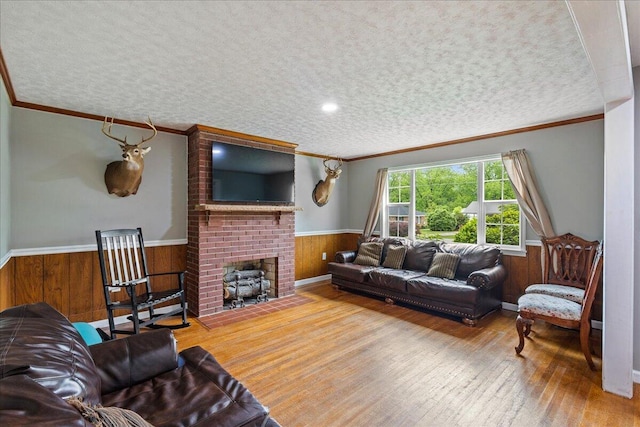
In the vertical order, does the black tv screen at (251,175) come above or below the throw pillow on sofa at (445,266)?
above

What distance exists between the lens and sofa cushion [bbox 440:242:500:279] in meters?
4.04

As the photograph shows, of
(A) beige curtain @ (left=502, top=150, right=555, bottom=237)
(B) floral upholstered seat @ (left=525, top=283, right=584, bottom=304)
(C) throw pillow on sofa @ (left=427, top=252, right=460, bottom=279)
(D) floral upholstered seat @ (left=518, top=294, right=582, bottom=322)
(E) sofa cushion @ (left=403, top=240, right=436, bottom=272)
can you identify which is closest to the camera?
(D) floral upholstered seat @ (left=518, top=294, right=582, bottom=322)

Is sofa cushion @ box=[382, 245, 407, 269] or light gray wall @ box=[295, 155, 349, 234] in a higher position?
light gray wall @ box=[295, 155, 349, 234]

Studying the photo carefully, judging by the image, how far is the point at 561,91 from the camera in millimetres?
2766

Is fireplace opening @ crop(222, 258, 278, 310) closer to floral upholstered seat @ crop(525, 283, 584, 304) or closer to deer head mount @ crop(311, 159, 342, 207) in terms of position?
deer head mount @ crop(311, 159, 342, 207)

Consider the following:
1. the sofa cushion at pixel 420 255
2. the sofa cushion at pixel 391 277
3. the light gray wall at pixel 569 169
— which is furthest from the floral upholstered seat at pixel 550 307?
the sofa cushion at pixel 420 255

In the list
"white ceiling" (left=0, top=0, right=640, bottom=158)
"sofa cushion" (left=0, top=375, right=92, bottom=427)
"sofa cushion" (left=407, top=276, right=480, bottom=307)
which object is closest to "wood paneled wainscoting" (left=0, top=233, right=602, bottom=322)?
"sofa cushion" (left=407, top=276, right=480, bottom=307)

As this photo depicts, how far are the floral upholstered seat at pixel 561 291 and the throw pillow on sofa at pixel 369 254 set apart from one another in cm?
218

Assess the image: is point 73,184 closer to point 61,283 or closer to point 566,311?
point 61,283

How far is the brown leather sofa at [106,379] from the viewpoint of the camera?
82 cm

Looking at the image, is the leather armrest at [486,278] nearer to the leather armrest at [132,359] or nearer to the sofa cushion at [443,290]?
the sofa cushion at [443,290]

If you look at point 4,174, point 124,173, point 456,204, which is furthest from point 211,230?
point 456,204

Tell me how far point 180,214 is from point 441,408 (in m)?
3.68

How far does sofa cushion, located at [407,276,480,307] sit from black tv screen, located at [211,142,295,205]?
88.8 inches
